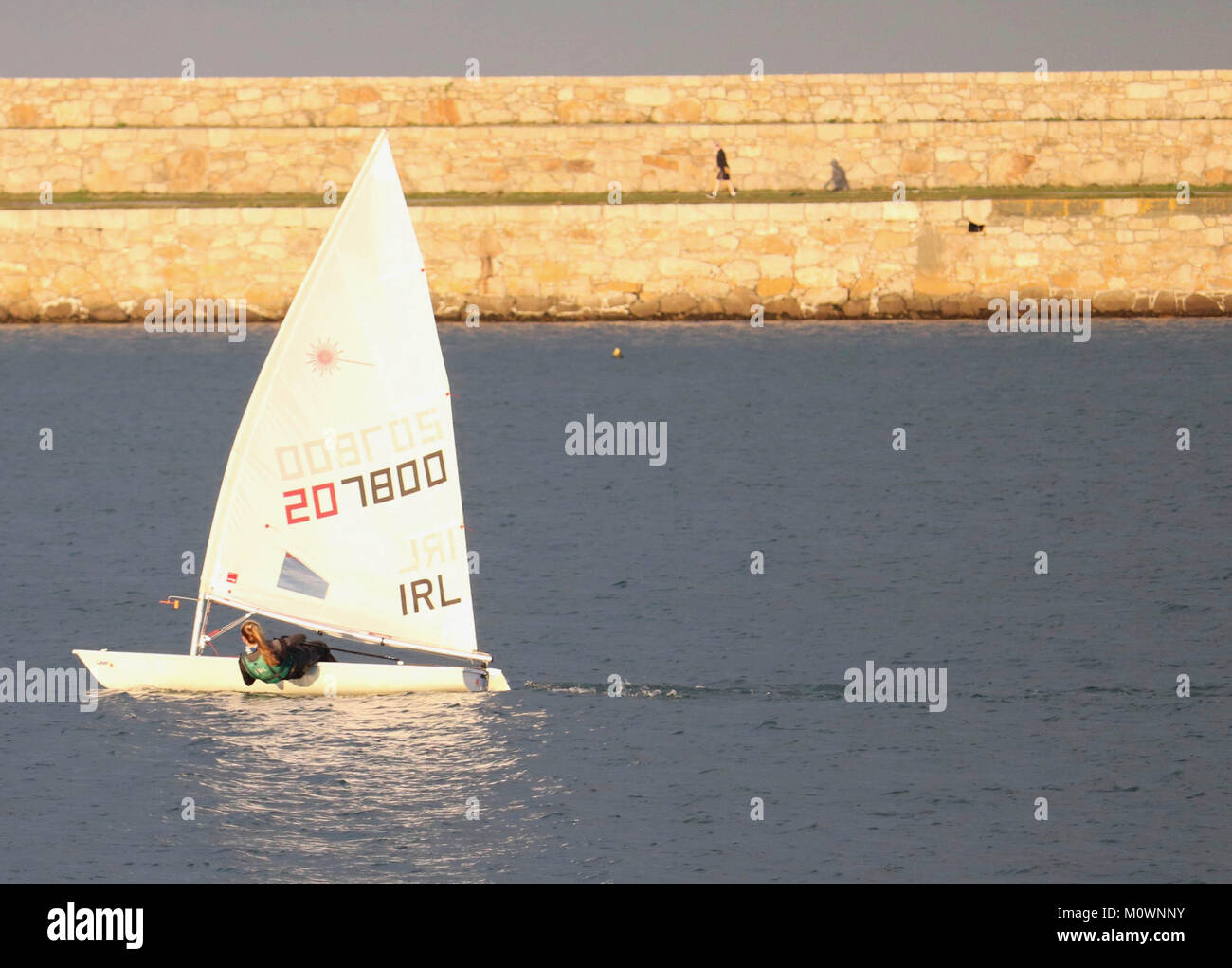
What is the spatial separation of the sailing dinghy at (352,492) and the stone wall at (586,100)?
34.7 meters

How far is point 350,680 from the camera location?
73.5 ft

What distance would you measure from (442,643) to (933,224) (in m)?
32.5

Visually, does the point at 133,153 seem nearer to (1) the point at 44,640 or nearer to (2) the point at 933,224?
(2) the point at 933,224

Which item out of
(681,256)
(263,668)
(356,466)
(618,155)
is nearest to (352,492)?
(356,466)

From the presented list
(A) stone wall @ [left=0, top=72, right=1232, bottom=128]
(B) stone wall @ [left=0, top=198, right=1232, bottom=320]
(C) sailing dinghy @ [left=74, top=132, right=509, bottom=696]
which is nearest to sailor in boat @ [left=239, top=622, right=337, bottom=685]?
(C) sailing dinghy @ [left=74, top=132, right=509, bottom=696]

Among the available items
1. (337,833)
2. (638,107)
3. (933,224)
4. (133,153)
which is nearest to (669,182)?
(638,107)

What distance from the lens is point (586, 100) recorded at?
56656mm

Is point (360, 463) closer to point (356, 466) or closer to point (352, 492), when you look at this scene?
point (356, 466)

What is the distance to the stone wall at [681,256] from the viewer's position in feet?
173

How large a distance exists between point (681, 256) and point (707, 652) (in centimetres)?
2901
